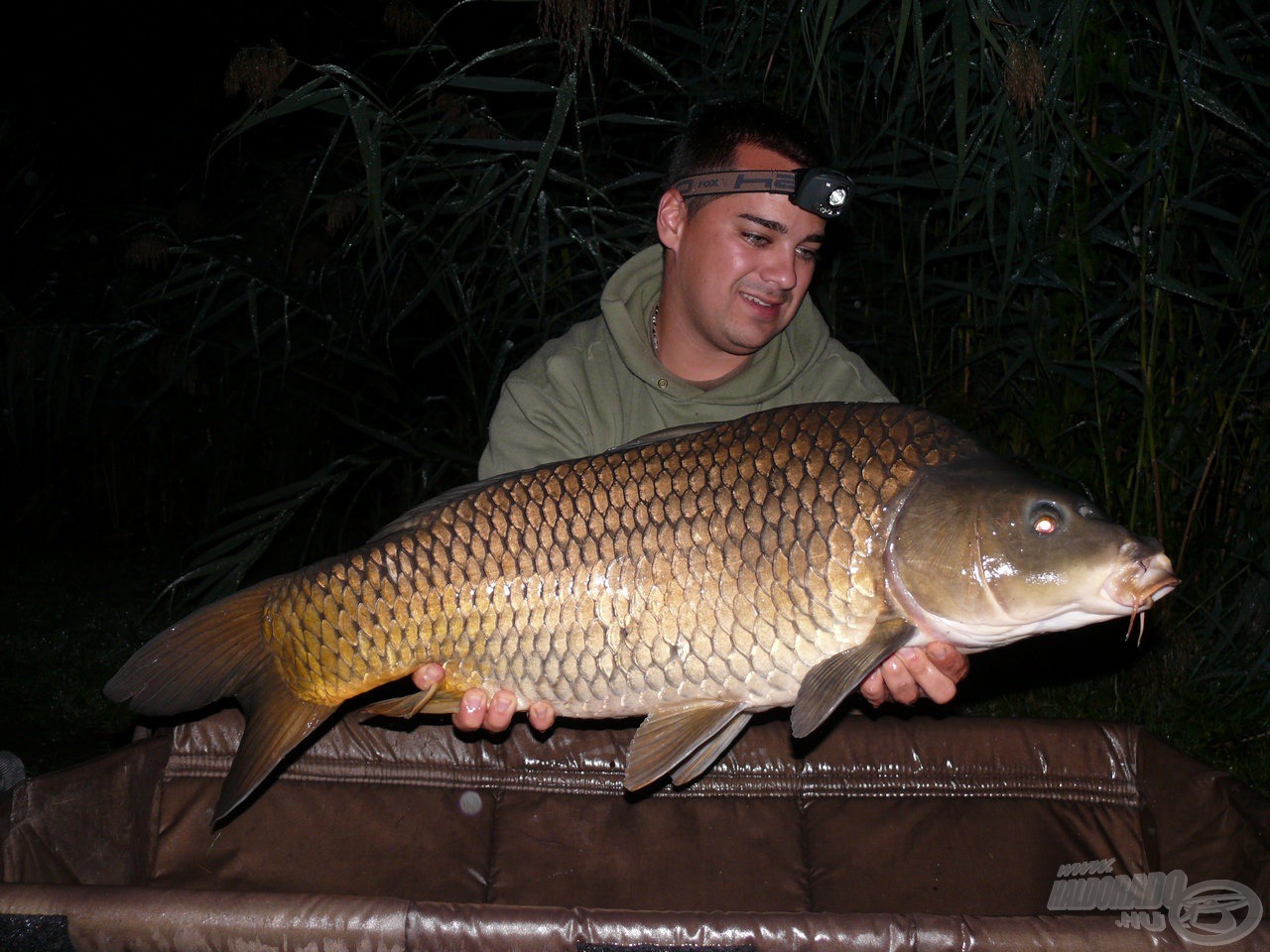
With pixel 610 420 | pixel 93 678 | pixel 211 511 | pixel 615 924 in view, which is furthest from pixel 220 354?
pixel 615 924

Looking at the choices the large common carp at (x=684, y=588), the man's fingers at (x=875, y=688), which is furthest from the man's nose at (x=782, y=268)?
the man's fingers at (x=875, y=688)

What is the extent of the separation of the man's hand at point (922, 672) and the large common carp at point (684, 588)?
8 centimetres

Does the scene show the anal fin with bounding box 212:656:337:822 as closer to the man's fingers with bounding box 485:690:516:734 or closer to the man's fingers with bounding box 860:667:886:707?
the man's fingers with bounding box 485:690:516:734

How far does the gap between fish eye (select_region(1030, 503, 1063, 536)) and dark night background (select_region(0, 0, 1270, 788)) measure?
923 millimetres

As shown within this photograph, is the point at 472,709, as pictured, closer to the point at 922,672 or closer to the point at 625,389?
the point at 922,672

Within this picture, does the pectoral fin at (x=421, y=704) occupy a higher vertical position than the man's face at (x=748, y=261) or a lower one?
lower

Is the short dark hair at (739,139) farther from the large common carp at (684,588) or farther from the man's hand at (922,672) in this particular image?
the man's hand at (922,672)

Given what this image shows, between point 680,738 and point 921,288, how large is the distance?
1404 mm

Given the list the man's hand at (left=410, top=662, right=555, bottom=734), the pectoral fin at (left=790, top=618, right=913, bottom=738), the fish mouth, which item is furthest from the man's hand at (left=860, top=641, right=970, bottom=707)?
the man's hand at (left=410, top=662, right=555, bottom=734)

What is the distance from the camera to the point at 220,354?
13.8 ft

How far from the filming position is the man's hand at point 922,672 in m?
1.47

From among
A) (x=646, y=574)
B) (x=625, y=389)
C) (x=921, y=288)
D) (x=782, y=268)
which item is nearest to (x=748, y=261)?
(x=782, y=268)

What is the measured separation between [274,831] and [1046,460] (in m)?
1.88

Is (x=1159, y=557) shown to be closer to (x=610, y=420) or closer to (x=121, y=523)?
(x=610, y=420)
